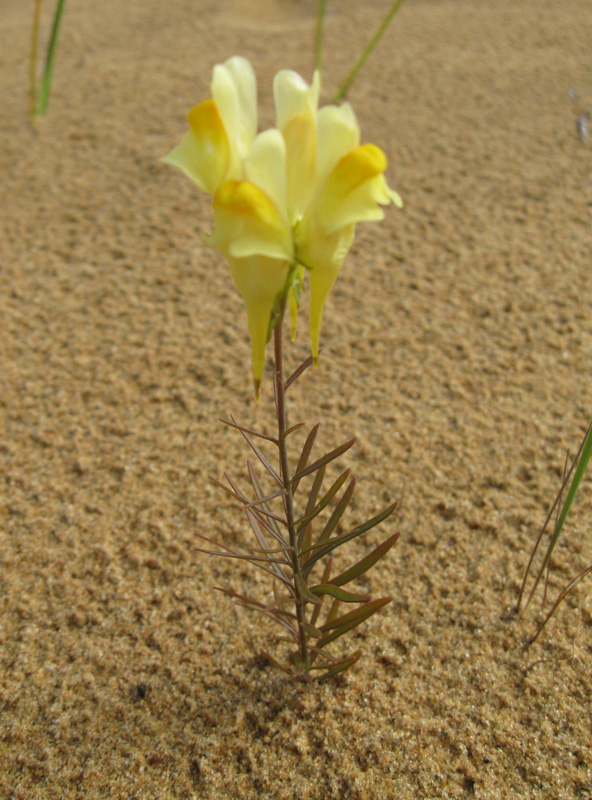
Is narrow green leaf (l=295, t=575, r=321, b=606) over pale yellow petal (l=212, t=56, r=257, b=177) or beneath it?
beneath

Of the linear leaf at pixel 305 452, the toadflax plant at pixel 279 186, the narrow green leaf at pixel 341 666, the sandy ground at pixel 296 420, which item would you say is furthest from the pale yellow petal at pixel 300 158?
the sandy ground at pixel 296 420

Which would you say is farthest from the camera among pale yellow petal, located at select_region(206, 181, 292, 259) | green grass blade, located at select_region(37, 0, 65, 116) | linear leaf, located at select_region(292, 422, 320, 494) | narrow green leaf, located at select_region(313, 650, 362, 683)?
green grass blade, located at select_region(37, 0, 65, 116)

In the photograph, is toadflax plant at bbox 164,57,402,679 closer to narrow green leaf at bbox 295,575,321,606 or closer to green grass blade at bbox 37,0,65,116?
narrow green leaf at bbox 295,575,321,606

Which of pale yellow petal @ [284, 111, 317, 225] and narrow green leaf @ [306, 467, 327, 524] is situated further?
narrow green leaf @ [306, 467, 327, 524]

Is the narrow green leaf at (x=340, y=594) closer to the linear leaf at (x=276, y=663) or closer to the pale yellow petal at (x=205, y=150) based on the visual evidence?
the linear leaf at (x=276, y=663)

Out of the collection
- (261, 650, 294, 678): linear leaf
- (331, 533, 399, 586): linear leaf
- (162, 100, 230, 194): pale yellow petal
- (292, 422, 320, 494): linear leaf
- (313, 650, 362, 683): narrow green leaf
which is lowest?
(261, 650, 294, 678): linear leaf

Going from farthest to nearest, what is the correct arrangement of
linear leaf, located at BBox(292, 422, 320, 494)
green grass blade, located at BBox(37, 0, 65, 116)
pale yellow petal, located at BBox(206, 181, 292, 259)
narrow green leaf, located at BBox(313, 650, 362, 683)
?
green grass blade, located at BBox(37, 0, 65, 116)
narrow green leaf, located at BBox(313, 650, 362, 683)
linear leaf, located at BBox(292, 422, 320, 494)
pale yellow petal, located at BBox(206, 181, 292, 259)

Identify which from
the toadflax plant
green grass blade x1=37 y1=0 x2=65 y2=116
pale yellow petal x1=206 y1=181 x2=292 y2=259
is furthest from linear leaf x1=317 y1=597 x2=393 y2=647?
green grass blade x1=37 y1=0 x2=65 y2=116

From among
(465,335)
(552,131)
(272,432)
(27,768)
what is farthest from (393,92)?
(27,768)
